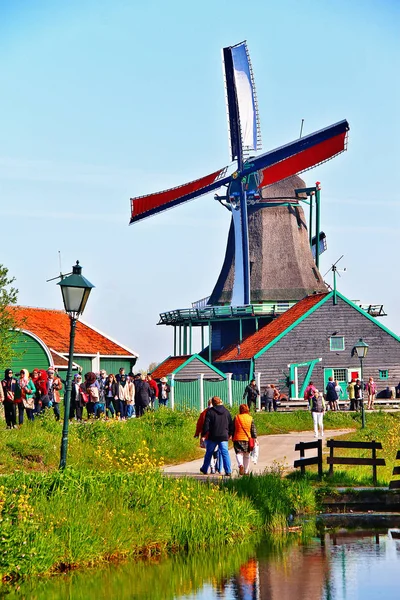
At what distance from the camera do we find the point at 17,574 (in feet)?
45.6

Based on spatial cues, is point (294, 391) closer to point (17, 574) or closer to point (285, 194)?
point (285, 194)

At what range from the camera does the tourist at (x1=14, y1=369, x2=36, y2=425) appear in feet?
91.4

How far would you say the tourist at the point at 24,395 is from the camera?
27.8m

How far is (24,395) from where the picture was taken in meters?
28.0

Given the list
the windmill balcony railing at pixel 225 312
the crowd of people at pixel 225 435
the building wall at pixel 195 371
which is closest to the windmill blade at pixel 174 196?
the windmill balcony railing at pixel 225 312

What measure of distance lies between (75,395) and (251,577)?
16943 millimetres

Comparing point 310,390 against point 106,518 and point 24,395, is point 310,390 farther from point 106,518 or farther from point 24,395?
point 106,518

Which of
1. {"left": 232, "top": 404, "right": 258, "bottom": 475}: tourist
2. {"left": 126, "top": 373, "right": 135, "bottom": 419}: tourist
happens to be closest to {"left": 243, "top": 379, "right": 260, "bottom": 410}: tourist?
{"left": 126, "top": 373, "right": 135, "bottom": 419}: tourist

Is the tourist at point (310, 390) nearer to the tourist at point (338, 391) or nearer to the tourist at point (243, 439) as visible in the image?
the tourist at point (338, 391)

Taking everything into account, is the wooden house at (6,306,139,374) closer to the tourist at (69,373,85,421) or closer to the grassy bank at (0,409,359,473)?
the tourist at (69,373,85,421)

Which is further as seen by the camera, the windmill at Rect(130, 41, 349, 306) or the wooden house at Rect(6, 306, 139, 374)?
the windmill at Rect(130, 41, 349, 306)

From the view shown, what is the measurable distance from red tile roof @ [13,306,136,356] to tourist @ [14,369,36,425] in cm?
1783

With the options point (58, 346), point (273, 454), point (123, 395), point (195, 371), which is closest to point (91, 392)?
point (123, 395)

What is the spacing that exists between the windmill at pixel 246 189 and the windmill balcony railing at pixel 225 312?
30.9 inches
